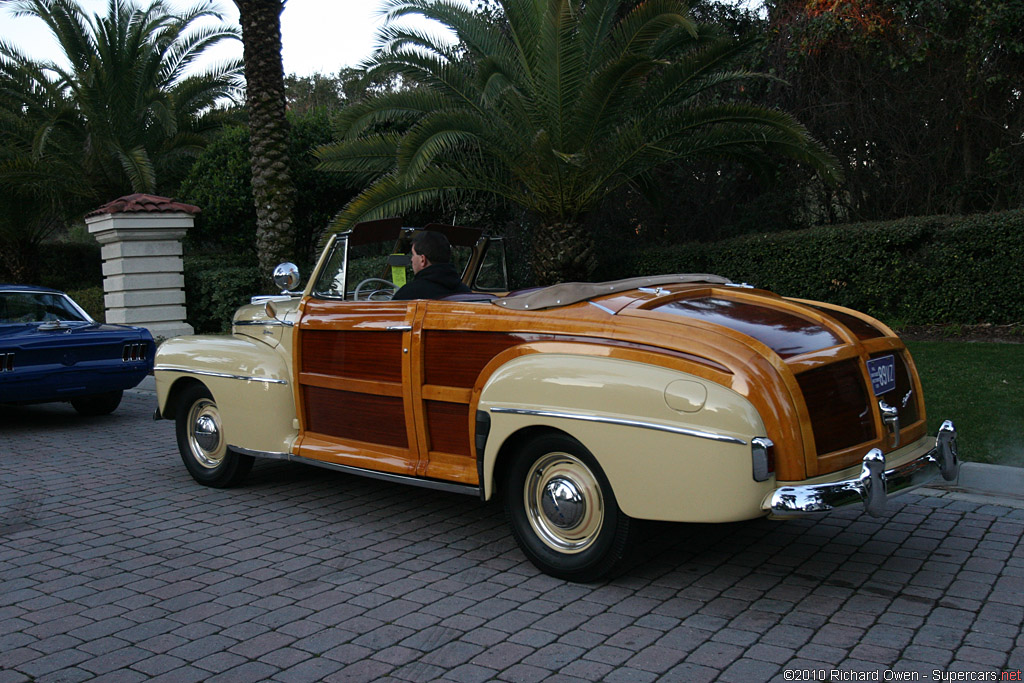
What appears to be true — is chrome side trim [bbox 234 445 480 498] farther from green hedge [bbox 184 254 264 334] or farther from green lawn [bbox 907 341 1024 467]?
green hedge [bbox 184 254 264 334]

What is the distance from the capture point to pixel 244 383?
5.73 metres

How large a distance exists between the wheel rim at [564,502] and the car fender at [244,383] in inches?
77.0

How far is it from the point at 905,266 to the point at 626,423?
9.30 m

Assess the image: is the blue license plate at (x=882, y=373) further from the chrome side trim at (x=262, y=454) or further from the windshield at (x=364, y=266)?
the chrome side trim at (x=262, y=454)

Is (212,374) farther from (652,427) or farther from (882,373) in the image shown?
(882,373)

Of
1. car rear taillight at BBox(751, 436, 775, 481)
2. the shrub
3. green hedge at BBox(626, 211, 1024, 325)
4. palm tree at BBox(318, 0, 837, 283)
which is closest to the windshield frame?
palm tree at BBox(318, 0, 837, 283)

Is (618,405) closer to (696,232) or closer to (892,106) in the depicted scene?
(892,106)

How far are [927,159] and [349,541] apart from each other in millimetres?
12836

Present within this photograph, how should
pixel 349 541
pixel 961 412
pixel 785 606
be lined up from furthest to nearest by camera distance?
pixel 961 412 < pixel 349 541 < pixel 785 606

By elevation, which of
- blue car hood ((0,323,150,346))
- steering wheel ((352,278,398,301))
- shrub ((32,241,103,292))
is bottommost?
blue car hood ((0,323,150,346))

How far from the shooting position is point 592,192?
11.6 m

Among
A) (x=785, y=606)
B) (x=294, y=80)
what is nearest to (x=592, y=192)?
(x=785, y=606)

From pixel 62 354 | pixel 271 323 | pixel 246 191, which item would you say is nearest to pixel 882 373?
pixel 271 323

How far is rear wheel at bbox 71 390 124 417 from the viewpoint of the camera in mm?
9320
